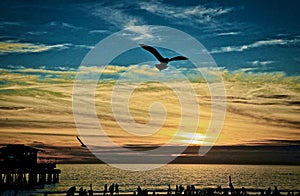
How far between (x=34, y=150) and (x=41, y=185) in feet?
43.4

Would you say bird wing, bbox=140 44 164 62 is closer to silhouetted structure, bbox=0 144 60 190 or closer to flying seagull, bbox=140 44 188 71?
flying seagull, bbox=140 44 188 71

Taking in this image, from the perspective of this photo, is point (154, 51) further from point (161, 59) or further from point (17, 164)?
point (17, 164)

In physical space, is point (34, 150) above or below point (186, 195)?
above

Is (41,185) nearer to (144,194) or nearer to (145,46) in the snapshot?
(144,194)

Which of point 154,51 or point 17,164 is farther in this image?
point 17,164

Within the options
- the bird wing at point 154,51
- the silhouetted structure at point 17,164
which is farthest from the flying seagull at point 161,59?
the silhouetted structure at point 17,164

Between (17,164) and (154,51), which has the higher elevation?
(154,51)

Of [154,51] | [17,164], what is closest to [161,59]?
[154,51]

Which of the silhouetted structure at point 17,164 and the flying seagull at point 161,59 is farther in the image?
the silhouetted structure at point 17,164

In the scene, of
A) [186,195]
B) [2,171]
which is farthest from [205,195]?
[2,171]

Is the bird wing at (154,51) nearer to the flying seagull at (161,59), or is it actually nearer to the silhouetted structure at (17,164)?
the flying seagull at (161,59)

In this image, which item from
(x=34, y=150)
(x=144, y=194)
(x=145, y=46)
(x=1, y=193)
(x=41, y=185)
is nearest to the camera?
(x=145, y=46)

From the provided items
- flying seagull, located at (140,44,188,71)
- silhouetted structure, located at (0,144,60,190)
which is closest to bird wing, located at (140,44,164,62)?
flying seagull, located at (140,44,188,71)

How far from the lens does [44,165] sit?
82.2 m
